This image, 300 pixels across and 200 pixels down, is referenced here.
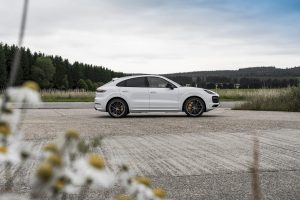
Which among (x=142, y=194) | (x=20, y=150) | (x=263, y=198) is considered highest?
(x=20, y=150)

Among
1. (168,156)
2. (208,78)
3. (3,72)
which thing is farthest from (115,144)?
(208,78)

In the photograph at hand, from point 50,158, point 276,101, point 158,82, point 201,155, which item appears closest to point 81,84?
point 276,101

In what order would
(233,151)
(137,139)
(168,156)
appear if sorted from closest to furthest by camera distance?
(168,156) < (233,151) < (137,139)

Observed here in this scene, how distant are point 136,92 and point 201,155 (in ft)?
29.0

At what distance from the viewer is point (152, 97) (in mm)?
16625

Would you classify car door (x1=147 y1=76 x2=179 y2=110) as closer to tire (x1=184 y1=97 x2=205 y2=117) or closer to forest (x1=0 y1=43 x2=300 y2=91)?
tire (x1=184 y1=97 x2=205 y2=117)

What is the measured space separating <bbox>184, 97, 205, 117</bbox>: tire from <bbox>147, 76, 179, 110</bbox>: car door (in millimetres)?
358

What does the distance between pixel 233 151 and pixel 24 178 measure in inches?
144

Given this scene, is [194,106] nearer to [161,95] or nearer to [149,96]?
[161,95]

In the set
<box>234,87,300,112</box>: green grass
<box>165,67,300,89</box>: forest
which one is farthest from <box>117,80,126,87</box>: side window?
<box>165,67,300,89</box>: forest

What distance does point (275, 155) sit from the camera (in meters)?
7.77

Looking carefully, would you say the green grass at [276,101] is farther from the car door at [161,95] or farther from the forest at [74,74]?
the forest at [74,74]

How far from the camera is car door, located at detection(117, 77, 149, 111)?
16406 mm

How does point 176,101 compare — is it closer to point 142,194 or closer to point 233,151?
point 233,151
